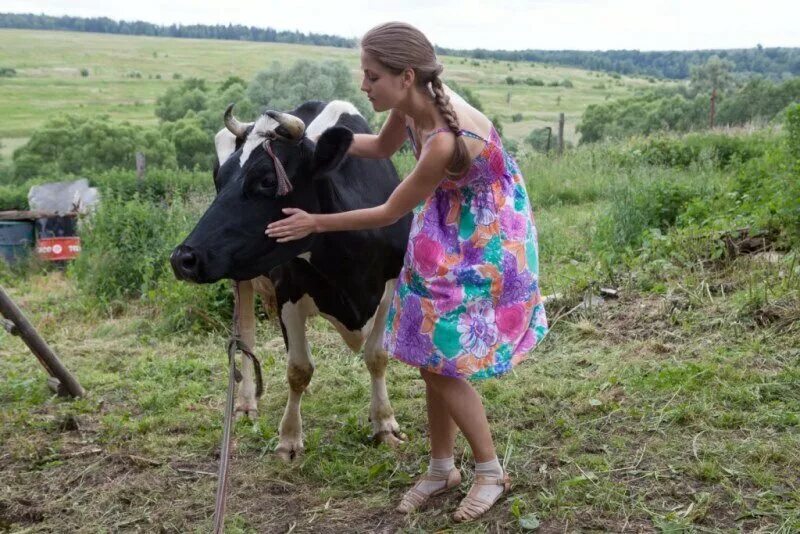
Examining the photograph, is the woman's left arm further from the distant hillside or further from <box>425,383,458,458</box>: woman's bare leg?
the distant hillside

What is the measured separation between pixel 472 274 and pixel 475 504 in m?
→ 0.98

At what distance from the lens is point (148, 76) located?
79250 mm

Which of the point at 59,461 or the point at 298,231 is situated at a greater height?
the point at 298,231

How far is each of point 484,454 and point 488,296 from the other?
689 millimetres

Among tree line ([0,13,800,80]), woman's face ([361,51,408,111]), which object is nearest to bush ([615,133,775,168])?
woman's face ([361,51,408,111])

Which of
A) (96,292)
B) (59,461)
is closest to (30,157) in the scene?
(96,292)

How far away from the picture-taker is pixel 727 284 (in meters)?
5.70

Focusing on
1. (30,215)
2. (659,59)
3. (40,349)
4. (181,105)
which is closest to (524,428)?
(40,349)

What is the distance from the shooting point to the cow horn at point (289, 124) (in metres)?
3.29

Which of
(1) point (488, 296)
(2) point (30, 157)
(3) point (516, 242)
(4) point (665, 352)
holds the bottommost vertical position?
(2) point (30, 157)

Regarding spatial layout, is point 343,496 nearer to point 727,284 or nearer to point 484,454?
point 484,454

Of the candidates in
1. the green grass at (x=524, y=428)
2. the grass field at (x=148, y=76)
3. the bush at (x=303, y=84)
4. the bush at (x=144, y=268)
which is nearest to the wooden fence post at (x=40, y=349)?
the green grass at (x=524, y=428)

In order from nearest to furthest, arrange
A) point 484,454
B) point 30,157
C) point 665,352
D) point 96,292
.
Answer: point 484,454 < point 665,352 < point 96,292 < point 30,157

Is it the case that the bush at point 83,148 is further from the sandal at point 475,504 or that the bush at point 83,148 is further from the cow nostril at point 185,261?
the sandal at point 475,504
